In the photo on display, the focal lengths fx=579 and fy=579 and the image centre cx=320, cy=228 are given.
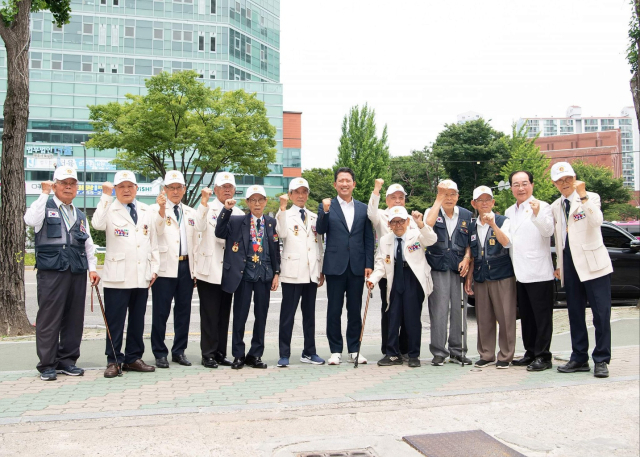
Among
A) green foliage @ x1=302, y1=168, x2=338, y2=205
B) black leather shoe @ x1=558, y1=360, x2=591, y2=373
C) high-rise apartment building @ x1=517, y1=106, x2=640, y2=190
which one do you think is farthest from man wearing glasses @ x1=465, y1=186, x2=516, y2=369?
high-rise apartment building @ x1=517, y1=106, x2=640, y2=190

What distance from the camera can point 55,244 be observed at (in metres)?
5.77

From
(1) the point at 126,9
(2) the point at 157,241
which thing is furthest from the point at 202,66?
(2) the point at 157,241

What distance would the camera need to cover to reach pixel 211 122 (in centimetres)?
2644

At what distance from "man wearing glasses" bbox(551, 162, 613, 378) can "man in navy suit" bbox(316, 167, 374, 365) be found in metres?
2.11

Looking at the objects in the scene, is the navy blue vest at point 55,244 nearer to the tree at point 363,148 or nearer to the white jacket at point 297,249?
the white jacket at point 297,249

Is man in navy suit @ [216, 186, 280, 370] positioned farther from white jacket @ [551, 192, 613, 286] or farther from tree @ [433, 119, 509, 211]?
tree @ [433, 119, 509, 211]

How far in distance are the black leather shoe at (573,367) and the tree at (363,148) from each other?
45404 millimetres

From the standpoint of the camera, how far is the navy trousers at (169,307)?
6.46 metres

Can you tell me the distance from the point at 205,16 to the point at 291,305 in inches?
2368

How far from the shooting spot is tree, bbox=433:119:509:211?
167 ft

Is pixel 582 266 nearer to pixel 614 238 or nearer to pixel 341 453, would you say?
pixel 341 453

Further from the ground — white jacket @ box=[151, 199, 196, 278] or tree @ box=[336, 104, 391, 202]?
tree @ box=[336, 104, 391, 202]

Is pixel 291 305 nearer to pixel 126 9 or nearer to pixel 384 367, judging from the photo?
pixel 384 367

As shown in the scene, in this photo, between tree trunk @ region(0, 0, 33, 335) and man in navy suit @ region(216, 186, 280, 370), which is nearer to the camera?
man in navy suit @ region(216, 186, 280, 370)
